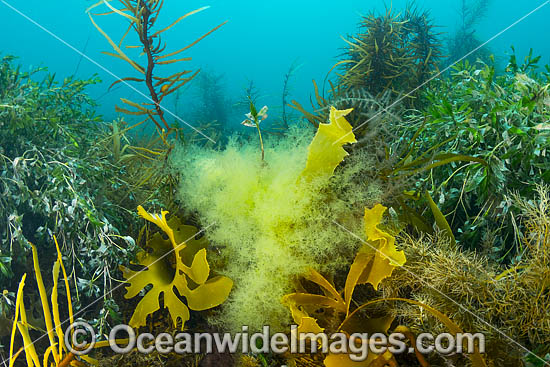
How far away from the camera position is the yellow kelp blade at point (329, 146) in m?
1.02

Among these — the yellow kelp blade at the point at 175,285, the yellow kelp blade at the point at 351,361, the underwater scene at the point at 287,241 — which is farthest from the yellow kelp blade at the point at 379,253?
the yellow kelp blade at the point at 175,285

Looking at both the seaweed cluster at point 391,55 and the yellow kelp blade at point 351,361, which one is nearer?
the yellow kelp blade at point 351,361

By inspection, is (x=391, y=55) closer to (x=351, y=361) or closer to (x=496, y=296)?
(x=496, y=296)

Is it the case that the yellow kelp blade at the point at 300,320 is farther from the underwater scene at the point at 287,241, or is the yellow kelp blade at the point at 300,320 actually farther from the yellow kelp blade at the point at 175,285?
the yellow kelp blade at the point at 175,285

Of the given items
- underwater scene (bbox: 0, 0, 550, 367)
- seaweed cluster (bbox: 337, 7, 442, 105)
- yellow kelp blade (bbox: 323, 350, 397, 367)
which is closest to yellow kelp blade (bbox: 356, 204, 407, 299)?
underwater scene (bbox: 0, 0, 550, 367)

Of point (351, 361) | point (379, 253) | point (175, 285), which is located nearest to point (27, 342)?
point (175, 285)

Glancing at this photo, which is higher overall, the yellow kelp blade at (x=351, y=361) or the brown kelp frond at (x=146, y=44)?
the brown kelp frond at (x=146, y=44)

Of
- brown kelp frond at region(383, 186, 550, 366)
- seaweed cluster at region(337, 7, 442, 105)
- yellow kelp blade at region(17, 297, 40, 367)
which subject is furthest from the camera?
seaweed cluster at region(337, 7, 442, 105)

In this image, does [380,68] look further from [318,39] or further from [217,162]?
[318,39]

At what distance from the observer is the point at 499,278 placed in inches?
33.8

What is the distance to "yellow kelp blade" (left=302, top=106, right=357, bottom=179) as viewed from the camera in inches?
40.3

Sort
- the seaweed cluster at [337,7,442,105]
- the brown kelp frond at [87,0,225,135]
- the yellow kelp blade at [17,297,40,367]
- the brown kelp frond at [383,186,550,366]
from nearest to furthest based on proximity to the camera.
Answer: the brown kelp frond at [383,186,550,366] < the yellow kelp blade at [17,297,40,367] < the brown kelp frond at [87,0,225,135] < the seaweed cluster at [337,7,442,105]

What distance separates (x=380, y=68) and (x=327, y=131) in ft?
3.26

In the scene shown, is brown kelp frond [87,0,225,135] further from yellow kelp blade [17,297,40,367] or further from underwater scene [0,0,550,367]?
yellow kelp blade [17,297,40,367]
